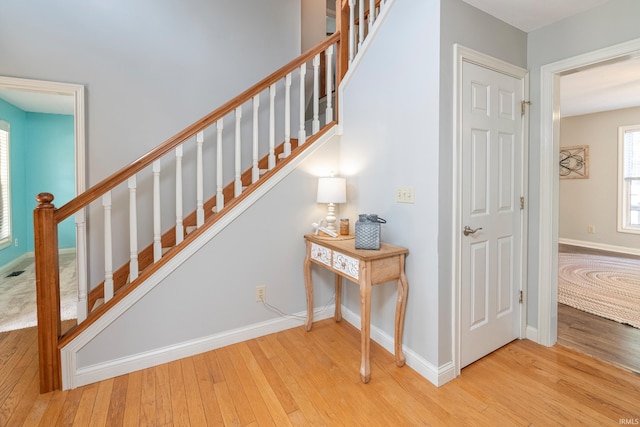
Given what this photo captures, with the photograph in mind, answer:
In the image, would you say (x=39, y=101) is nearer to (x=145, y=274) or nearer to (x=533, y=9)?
(x=145, y=274)

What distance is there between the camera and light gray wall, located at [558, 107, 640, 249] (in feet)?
16.5

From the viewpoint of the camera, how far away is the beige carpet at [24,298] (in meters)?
2.64

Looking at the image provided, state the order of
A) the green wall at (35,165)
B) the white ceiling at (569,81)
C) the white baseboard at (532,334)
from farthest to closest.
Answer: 1. the green wall at (35,165)
2. the white baseboard at (532,334)
3. the white ceiling at (569,81)

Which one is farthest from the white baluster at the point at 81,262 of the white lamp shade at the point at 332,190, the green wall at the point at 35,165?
the green wall at the point at 35,165

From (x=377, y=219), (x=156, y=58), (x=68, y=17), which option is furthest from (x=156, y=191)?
(x=68, y=17)

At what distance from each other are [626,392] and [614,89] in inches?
163

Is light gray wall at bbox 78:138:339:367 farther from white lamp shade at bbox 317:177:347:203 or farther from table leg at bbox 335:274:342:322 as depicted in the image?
white lamp shade at bbox 317:177:347:203

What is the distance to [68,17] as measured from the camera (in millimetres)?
2572

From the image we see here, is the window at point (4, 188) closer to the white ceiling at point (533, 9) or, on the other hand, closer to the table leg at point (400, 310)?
the table leg at point (400, 310)

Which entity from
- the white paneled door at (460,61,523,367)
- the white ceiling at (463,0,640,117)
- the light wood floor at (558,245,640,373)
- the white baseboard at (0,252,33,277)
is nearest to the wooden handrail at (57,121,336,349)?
the white paneled door at (460,61,523,367)

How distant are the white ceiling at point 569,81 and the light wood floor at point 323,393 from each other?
2.04 m

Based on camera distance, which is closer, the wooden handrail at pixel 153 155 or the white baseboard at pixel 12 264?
the wooden handrail at pixel 153 155

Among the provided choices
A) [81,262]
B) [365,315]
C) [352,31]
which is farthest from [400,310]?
[352,31]

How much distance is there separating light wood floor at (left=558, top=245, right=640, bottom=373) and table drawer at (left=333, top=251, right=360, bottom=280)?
5.78 feet
